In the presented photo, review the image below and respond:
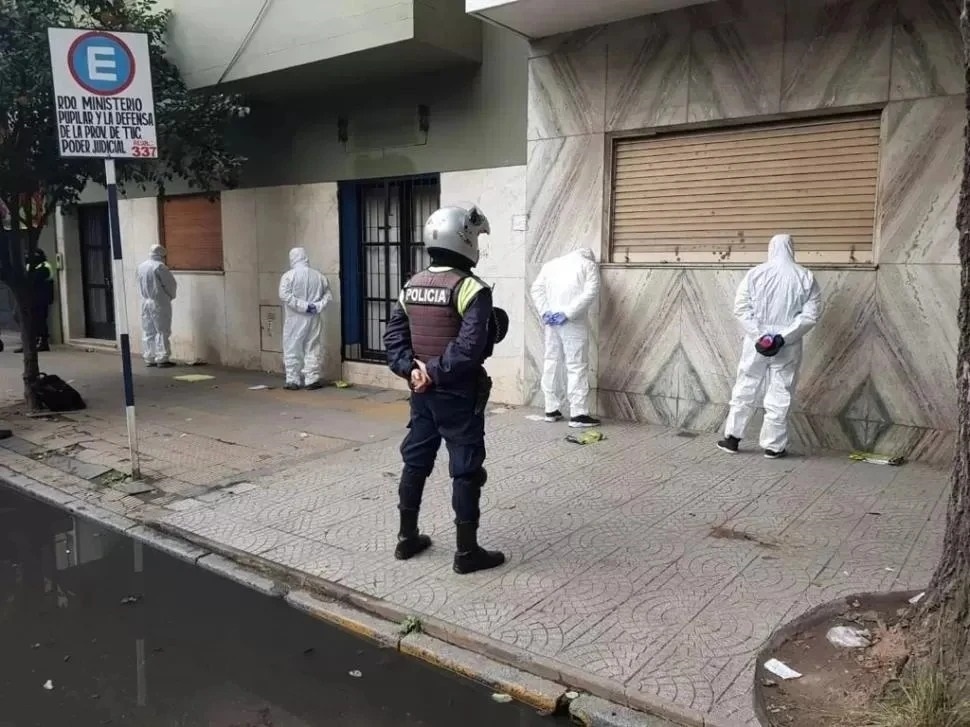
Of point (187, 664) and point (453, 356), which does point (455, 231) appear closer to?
point (453, 356)

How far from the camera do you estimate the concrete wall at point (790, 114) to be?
596 cm

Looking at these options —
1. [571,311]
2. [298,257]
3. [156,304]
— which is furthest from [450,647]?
[156,304]

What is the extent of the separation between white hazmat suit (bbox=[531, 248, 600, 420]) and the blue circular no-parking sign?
4020 millimetres

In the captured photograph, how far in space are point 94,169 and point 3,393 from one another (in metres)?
3.42

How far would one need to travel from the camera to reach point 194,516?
5289 mm

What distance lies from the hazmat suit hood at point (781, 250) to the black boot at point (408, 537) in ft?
12.3

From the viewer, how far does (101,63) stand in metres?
5.65

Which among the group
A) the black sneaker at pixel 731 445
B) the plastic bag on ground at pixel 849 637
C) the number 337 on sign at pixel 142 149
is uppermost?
the number 337 on sign at pixel 142 149

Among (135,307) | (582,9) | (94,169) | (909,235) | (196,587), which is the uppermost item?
(582,9)

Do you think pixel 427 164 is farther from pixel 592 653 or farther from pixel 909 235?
pixel 592 653

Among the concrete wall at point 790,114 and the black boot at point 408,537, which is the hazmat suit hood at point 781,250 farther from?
the black boot at point 408,537

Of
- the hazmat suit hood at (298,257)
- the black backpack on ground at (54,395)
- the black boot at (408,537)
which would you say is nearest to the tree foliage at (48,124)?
the black backpack on ground at (54,395)

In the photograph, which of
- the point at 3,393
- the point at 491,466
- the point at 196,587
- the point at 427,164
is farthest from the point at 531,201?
the point at 3,393

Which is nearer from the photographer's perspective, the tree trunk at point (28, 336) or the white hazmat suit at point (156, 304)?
the tree trunk at point (28, 336)
